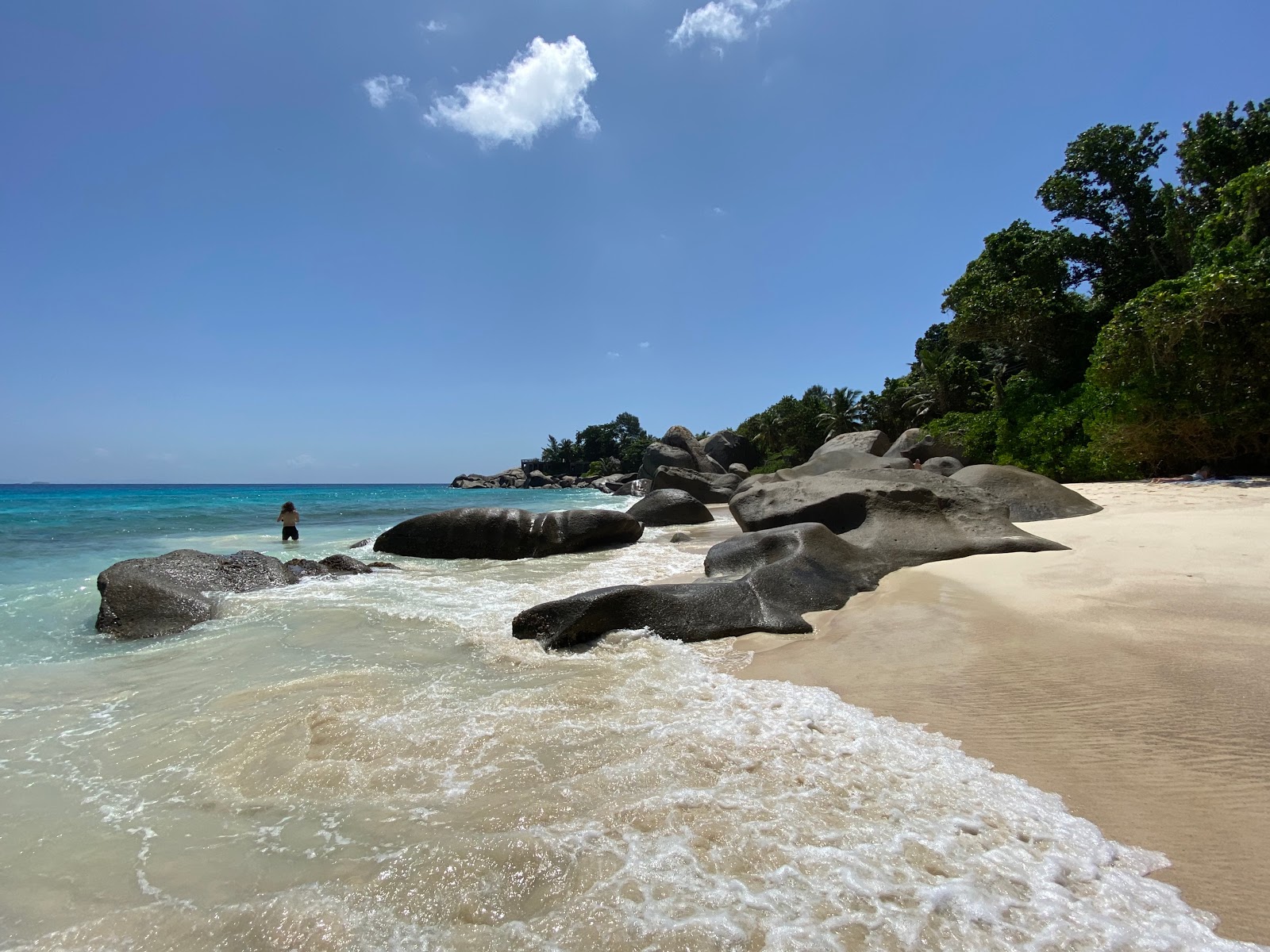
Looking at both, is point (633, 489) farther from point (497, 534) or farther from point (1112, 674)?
point (1112, 674)

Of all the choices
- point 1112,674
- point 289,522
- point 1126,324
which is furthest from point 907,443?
point 1112,674

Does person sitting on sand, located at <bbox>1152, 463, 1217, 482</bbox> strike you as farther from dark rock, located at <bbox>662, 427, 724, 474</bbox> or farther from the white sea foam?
dark rock, located at <bbox>662, 427, 724, 474</bbox>

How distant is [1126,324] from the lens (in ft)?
44.9

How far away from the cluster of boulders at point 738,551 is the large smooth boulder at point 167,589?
0.06 feet

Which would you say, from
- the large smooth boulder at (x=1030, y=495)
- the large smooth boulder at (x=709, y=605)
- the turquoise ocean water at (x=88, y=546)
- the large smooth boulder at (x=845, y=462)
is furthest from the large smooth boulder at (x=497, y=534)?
the large smooth boulder at (x=845, y=462)

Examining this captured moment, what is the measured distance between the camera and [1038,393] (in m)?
18.9

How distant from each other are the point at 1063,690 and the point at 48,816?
17.8 ft

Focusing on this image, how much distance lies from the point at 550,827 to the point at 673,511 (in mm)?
15586

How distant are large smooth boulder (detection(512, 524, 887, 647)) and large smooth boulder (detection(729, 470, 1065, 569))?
1385 mm

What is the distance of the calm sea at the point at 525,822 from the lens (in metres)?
1.89

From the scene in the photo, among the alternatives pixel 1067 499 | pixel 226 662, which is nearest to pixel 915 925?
pixel 226 662

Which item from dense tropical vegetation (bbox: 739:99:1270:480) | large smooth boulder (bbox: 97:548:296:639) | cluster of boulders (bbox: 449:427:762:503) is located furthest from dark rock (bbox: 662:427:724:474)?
large smooth boulder (bbox: 97:548:296:639)

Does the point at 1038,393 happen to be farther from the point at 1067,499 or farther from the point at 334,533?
the point at 334,533

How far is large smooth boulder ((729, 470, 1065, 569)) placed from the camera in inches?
280
